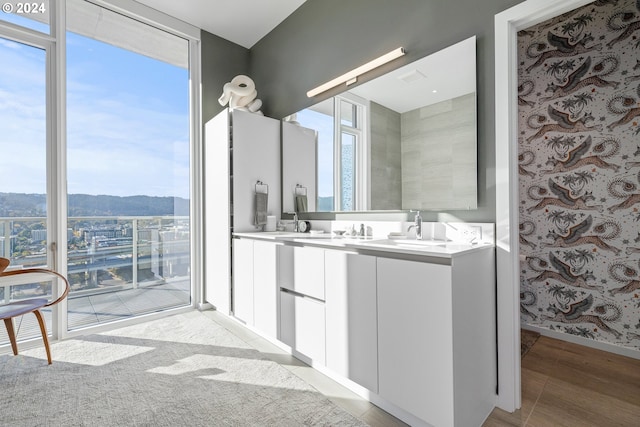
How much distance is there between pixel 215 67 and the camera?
3377 millimetres

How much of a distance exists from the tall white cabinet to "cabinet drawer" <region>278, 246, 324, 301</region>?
0.85 meters

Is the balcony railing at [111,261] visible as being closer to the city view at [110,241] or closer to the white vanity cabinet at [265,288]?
the city view at [110,241]

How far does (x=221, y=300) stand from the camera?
9.68ft

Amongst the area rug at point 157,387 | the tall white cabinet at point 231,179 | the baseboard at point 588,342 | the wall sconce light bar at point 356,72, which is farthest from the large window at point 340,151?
the baseboard at point 588,342

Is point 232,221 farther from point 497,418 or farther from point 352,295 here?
point 497,418

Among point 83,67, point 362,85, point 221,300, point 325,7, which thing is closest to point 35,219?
point 83,67

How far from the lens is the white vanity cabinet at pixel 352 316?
5.21 feet

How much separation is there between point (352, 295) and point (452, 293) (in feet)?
1.80

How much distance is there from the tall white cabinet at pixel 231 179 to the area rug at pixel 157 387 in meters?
0.69

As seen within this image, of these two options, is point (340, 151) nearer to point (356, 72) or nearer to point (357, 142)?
point (357, 142)

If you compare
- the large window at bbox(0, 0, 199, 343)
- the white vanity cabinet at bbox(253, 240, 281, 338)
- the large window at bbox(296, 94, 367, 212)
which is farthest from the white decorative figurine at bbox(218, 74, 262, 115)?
the white vanity cabinet at bbox(253, 240, 281, 338)

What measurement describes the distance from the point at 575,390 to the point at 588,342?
0.84 meters

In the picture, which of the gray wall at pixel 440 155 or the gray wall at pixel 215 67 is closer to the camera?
the gray wall at pixel 440 155

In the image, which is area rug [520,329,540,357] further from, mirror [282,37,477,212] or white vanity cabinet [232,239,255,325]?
white vanity cabinet [232,239,255,325]
